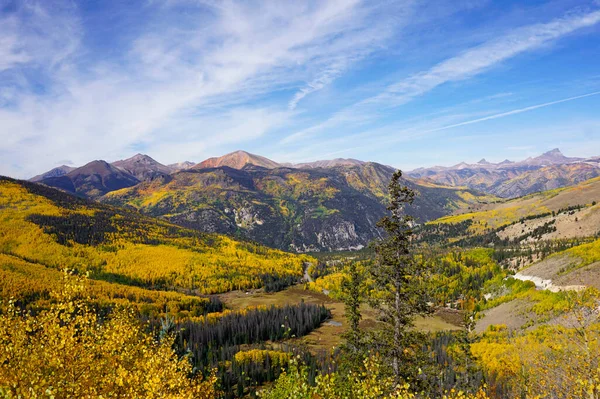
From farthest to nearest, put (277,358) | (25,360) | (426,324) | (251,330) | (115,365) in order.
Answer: (426,324) < (251,330) < (277,358) < (115,365) < (25,360)

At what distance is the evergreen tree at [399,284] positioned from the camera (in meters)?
31.9

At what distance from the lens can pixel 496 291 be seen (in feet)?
649

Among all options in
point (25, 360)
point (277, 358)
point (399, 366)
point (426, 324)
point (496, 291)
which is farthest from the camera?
point (496, 291)

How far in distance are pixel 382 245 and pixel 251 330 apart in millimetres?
150165

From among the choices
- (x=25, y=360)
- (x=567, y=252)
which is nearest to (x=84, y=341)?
(x=25, y=360)

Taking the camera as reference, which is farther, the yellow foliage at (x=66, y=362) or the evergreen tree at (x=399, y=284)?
the evergreen tree at (x=399, y=284)

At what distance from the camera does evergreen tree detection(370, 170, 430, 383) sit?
31891 millimetres

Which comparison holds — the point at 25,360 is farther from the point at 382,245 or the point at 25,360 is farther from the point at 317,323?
the point at 317,323

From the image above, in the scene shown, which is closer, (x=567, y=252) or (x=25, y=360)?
(x=25, y=360)

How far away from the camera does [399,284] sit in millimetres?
32969

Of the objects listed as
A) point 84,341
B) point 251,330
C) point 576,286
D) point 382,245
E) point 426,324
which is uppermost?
point 382,245

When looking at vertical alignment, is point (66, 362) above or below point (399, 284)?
above

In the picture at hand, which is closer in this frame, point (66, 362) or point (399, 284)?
point (66, 362)

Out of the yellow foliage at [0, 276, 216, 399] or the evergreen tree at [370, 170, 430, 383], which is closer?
the yellow foliage at [0, 276, 216, 399]
